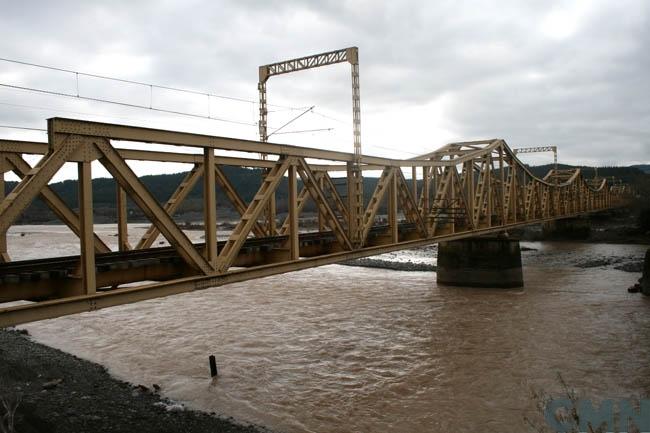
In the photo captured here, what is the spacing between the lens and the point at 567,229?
65750mm

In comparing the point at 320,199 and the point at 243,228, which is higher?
the point at 320,199

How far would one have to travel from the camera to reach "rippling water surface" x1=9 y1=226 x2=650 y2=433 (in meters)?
13.2

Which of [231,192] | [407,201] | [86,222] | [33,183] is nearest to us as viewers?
[33,183]

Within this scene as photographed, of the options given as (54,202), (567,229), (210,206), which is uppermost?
(54,202)

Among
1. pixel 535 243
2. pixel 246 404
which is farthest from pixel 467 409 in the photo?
pixel 535 243

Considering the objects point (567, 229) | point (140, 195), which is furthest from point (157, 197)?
point (140, 195)

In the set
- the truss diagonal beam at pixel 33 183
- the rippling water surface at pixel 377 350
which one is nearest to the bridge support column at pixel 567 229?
the rippling water surface at pixel 377 350

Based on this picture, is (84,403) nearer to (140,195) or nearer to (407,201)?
(140,195)

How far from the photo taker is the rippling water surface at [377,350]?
13203 millimetres

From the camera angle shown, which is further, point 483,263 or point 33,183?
point 483,263

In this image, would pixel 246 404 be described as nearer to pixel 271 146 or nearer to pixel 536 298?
pixel 271 146

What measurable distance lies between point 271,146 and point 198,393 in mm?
7504

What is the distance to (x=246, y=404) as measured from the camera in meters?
13.3

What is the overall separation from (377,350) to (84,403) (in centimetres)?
981
